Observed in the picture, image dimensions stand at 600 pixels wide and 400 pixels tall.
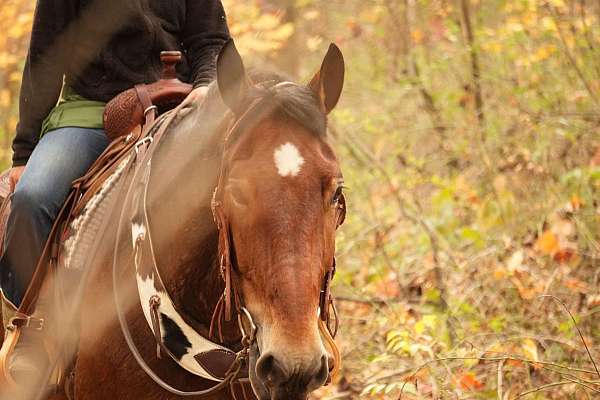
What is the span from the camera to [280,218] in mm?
2533

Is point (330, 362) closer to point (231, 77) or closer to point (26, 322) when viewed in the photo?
point (231, 77)

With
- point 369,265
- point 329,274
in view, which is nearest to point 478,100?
point 369,265

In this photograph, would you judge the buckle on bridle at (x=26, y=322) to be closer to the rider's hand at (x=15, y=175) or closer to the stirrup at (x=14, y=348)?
the stirrup at (x=14, y=348)

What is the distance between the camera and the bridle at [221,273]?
2.70m

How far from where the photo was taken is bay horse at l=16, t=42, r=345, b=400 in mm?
2486

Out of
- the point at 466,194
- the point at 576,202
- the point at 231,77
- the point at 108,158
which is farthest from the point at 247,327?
the point at 466,194

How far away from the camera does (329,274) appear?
274 cm

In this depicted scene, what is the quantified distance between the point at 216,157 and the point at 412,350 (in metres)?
2.08

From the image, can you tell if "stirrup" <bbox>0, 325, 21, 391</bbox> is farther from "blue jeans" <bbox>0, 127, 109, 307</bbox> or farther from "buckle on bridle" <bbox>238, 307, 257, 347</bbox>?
"buckle on bridle" <bbox>238, 307, 257, 347</bbox>

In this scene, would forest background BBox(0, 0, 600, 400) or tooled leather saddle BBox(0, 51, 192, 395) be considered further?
forest background BBox(0, 0, 600, 400)

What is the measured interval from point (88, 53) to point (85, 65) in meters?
0.08

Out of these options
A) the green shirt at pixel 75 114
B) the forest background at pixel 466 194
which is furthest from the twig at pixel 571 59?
the green shirt at pixel 75 114

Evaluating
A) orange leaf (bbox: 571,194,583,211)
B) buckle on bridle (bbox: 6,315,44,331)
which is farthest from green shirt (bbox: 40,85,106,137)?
orange leaf (bbox: 571,194,583,211)

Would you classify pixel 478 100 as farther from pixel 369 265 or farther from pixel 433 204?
pixel 369 265
